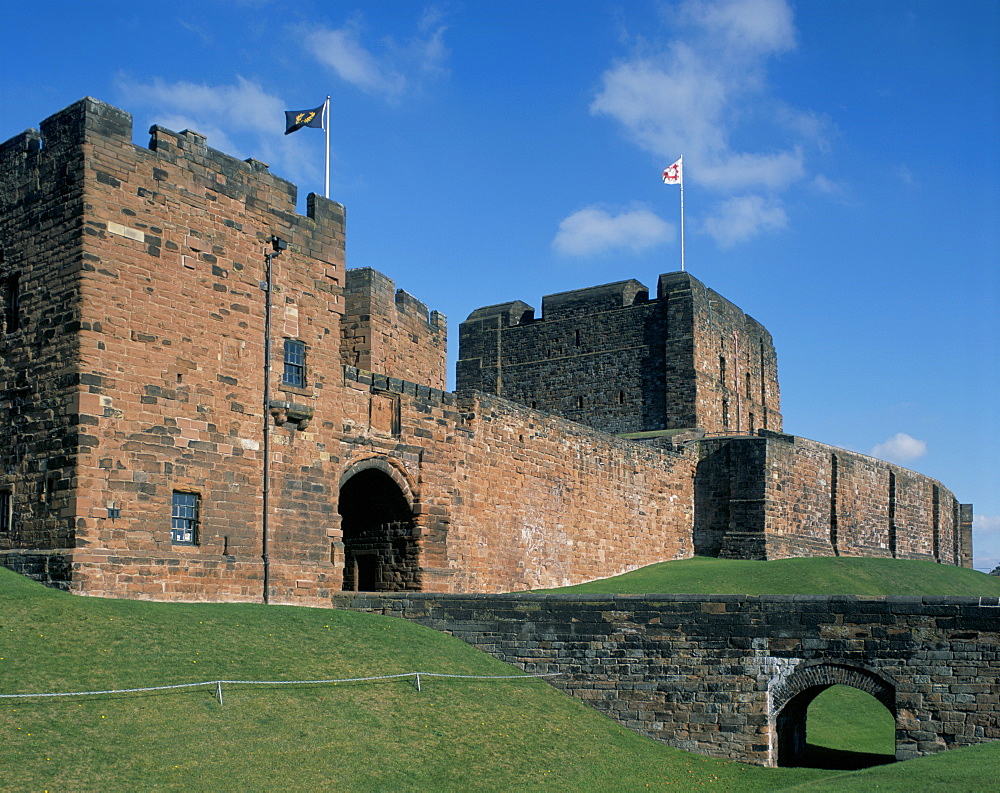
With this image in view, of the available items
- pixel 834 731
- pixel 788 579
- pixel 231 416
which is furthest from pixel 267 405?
pixel 788 579

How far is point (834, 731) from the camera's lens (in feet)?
76.5

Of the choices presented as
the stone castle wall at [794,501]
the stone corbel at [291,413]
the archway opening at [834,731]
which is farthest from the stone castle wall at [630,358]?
the stone corbel at [291,413]

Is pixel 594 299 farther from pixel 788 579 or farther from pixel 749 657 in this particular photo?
A: pixel 749 657

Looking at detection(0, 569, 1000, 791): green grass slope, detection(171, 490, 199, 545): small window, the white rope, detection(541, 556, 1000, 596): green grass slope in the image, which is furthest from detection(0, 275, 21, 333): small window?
detection(541, 556, 1000, 596): green grass slope

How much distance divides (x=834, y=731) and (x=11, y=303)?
1873cm

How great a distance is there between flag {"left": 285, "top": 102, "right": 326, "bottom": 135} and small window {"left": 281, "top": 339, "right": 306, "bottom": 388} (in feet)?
16.9

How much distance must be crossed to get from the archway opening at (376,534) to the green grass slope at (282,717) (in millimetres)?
5289

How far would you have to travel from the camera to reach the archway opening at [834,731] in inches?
801

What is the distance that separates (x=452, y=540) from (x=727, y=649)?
29.2 ft

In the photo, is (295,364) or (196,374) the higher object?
(295,364)

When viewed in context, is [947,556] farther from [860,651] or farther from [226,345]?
[226,345]

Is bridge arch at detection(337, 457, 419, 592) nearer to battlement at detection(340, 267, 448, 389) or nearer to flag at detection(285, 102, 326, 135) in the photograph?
battlement at detection(340, 267, 448, 389)

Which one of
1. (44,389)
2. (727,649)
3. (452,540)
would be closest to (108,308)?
(44,389)

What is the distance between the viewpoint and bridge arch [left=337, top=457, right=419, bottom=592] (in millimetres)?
25859
